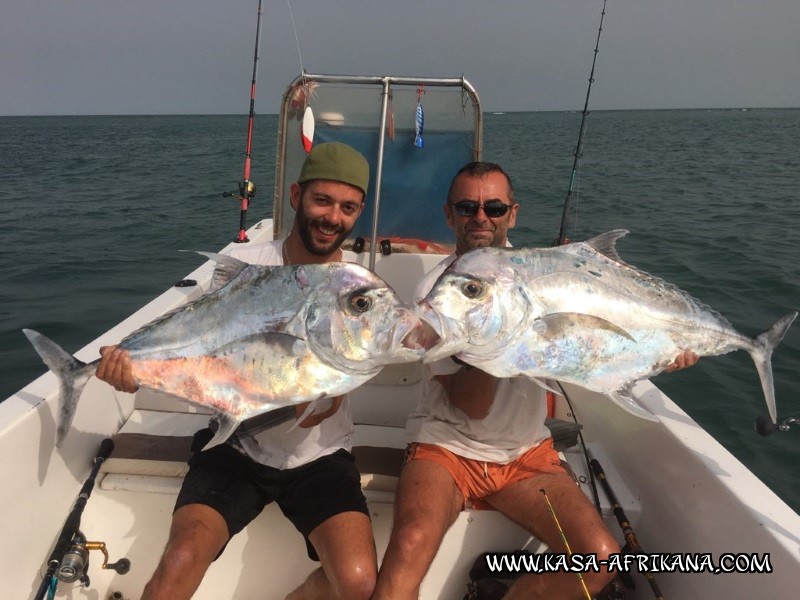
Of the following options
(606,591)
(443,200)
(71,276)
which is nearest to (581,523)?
(606,591)

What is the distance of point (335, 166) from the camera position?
2.50 m

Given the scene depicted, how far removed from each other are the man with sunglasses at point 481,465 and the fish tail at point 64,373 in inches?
53.6

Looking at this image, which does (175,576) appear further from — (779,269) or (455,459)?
(779,269)

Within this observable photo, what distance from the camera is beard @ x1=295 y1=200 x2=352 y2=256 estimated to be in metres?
2.55

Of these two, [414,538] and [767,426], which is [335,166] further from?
[767,426]

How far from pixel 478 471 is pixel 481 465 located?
3 centimetres

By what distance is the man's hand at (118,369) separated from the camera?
2.03 meters

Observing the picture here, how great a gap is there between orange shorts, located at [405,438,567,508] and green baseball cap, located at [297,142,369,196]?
4.25 feet

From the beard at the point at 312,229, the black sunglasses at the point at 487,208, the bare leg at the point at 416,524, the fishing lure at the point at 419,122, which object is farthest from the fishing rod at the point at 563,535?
the fishing lure at the point at 419,122

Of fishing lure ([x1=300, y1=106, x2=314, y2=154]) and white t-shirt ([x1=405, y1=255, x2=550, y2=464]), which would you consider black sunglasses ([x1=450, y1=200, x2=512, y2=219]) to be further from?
fishing lure ([x1=300, y1=106, x2=314, y2=154])

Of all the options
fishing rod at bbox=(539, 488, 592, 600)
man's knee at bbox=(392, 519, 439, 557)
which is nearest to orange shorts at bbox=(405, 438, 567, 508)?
fishing rod at bbox=(539, 488, 592, 600)

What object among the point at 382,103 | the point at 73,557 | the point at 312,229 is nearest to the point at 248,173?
the point at 382,103

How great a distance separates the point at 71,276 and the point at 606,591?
9154 millimetres

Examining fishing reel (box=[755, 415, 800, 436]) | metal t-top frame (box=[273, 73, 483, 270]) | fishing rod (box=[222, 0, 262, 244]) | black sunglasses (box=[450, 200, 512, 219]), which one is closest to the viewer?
fishing reel (box=[755, 415, 800, 436])
